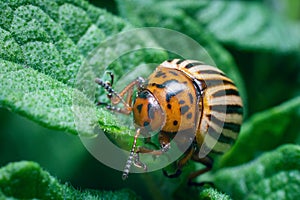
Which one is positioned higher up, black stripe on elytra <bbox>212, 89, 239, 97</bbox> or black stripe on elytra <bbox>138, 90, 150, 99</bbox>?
black stripe on elytra <bbox>138, 90, 150, 99</bbox>

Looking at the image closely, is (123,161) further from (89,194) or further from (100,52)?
(100,52)

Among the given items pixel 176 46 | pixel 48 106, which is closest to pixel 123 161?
pixel 48 106

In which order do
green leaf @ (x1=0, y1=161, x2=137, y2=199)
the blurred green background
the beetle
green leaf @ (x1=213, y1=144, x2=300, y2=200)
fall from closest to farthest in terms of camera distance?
1. green leaf @ (x1=0, y1=161, x2=137, y2=199)
2. the beetle
3. green leaf @ (x1=213, y1=144, x2=300, y2=200)
4. the blurred green background

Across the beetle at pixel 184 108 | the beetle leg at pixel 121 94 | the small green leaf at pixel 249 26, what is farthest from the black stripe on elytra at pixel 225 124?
the small green leaf at pixel 249 26

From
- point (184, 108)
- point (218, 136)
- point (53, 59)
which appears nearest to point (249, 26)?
point (218, 136)

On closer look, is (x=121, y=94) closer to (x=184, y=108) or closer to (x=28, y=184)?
(x=184, y=108)

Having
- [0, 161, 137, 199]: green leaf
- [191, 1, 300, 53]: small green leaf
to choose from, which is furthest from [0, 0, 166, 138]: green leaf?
[191, 1, 300, 53]: small green leaf

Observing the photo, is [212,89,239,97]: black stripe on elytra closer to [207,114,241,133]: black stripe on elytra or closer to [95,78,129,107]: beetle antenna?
[207,114,241,133]: black stripe on elytra
